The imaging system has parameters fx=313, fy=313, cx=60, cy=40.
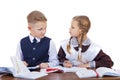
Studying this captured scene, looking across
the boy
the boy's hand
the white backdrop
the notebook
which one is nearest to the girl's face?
the boy

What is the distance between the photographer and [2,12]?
3389 millimetres

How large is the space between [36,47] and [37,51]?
33mm

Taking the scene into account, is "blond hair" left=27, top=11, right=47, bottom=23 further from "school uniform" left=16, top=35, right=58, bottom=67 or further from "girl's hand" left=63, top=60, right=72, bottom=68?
"girl's hand" left=63, top=60, right=72, bottom=68

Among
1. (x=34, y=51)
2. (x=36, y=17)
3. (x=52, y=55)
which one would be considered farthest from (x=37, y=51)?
(x=36, y=17)

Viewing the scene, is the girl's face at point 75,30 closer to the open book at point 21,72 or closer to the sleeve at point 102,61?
the sleeve at point 102,61

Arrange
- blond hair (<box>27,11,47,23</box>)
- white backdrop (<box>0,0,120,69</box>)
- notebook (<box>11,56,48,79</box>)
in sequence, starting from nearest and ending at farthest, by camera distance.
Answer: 1. notebook (<box>11,56,48,79</box>)
2. blond hair (<box>27,11,47,23</box>)
3. white backdrop (<box>0,0,120,69</box>)

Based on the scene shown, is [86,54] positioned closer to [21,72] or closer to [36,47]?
[36,47]

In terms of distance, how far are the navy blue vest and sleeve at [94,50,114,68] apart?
1.34 feet

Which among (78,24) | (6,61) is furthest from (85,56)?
(6,61)

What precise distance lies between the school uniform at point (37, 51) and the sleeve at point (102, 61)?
0.32 metres

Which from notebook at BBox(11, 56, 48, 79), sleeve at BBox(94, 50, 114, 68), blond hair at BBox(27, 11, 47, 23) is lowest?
sleeve at BBox(94, 50, 114, 68)

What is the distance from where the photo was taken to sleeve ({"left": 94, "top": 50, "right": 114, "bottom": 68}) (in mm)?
2398

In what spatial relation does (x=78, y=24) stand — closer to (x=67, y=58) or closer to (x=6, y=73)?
(x=67, y=58)

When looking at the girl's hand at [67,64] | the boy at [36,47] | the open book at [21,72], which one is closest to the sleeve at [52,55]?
the boy at [36,47]
